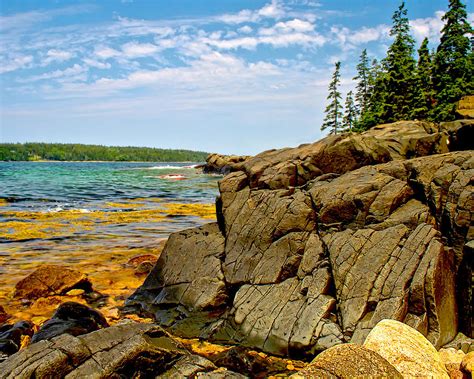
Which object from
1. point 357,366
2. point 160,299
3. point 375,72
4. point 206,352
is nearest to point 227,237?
point 160,299

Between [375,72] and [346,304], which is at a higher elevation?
[375,72]

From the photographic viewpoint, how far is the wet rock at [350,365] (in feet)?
20.0

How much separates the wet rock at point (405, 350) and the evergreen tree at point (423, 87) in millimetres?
41712

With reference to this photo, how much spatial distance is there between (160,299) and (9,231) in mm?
16821

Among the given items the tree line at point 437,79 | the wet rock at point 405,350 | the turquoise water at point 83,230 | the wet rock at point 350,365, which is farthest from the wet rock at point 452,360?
the tree line at point 437,79

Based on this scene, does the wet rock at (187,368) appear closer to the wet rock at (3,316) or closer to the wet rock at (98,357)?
the wet rock at (98,357)

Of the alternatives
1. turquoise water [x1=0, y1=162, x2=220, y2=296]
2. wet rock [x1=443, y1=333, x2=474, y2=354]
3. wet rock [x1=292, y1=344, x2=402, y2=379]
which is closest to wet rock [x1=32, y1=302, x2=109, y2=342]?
turquoise water [x1=0, y1=162, x2=220, y2=296]

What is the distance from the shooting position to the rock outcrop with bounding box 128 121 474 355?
30.8ft

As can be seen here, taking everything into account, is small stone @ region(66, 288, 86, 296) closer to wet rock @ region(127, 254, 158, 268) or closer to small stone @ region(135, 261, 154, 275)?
small stone @ region(135, 261, 154, 275)

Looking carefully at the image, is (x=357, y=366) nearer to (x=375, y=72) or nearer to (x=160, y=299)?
(x=160, y=299)

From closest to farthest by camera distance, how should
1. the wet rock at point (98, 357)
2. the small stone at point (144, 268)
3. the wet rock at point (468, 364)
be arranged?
the wet rock at point (98, 357)
the wet rock at point (468, 364)
the small stone at point (144, 268)

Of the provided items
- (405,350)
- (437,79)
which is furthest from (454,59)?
(405,350)

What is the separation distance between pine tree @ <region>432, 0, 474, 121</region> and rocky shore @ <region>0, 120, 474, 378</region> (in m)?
35.6

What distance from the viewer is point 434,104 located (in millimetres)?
49656
